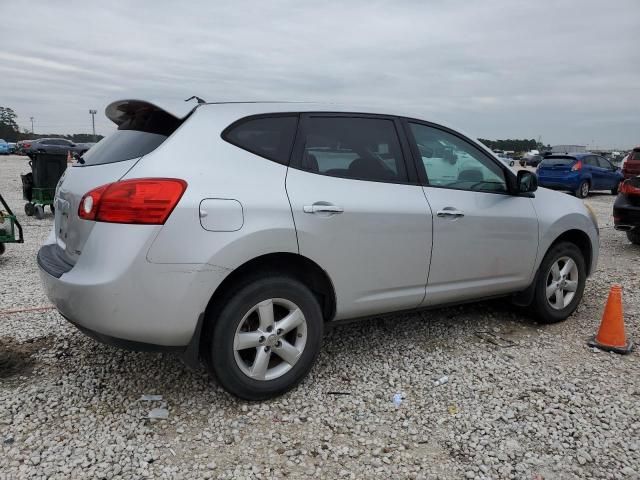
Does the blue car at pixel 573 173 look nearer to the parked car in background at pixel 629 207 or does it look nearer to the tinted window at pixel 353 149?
the parked car in background at pixel 629 207

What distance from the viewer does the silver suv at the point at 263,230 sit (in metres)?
2.74

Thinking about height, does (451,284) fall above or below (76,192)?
below

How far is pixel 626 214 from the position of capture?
7.88 m

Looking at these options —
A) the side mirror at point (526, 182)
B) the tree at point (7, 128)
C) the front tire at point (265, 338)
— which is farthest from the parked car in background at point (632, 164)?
the tree at point (7, 128)

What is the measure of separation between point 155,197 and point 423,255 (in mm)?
1815

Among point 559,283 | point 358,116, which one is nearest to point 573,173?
point 559,283

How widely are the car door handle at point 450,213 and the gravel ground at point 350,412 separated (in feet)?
3.38

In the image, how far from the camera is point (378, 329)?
444 centimetres

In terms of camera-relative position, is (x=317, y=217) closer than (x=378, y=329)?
Yes

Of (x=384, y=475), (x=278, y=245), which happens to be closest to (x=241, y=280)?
(x=278, y=245)

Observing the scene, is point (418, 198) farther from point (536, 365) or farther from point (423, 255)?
point (536, 365)

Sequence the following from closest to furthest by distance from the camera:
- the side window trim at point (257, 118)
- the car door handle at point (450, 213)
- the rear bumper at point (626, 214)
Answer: the side window trim at point (257, 118)
the car door handle at point (450, 213)
the rear bumper at point (626, 214)

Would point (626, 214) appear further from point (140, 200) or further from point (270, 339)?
point (140, 200)

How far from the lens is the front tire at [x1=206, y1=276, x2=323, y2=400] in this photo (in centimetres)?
294
